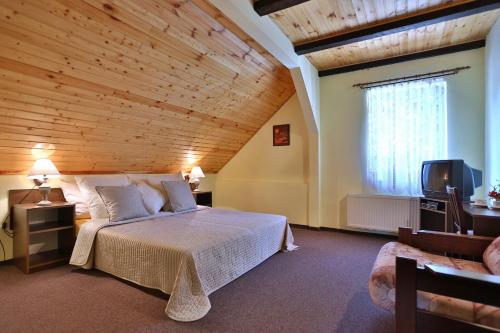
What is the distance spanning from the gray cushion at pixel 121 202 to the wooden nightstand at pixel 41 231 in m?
0.35

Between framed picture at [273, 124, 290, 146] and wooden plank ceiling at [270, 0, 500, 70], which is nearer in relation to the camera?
wooden plank ceiling at [270, 0, 500, 70]

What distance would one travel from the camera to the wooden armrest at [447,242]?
1.79 metres

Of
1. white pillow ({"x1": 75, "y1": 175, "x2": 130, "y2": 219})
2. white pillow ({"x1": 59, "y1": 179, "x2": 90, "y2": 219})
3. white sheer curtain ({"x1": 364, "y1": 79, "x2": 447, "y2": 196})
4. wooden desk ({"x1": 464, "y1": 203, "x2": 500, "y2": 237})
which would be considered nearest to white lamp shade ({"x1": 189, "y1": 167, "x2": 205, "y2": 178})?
white pillow ({"x1": 75, "y1": 175, "x2": 130, "y2": 219})

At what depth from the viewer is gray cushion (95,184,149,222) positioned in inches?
116

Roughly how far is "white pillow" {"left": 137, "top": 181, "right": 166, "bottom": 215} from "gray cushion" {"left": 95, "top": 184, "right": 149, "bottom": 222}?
14 cm

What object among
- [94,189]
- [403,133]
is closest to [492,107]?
[403,133]

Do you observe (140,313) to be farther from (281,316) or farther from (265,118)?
(265,118)

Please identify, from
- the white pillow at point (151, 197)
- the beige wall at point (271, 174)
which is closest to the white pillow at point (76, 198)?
the white pillow at point (151, 197)

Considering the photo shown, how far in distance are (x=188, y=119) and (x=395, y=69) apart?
9.67 ft

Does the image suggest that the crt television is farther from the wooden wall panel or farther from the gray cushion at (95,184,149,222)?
the gray cushion at (95,184,149,222)

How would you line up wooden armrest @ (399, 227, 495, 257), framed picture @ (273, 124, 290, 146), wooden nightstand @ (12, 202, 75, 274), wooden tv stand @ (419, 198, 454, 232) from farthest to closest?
framed picture @ (273, 124, 290, 146) < wooden tv stand @ (419, 198, 454, 232) < wooden nightstand @ (12, 202, 75, 274) < wooden armrest @ (399, 227, 495, 257)

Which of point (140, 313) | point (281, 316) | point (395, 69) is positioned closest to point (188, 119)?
point (140, 313)

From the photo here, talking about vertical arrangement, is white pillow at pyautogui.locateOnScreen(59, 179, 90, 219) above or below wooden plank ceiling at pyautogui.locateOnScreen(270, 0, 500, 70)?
below

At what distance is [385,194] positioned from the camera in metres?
3.83
